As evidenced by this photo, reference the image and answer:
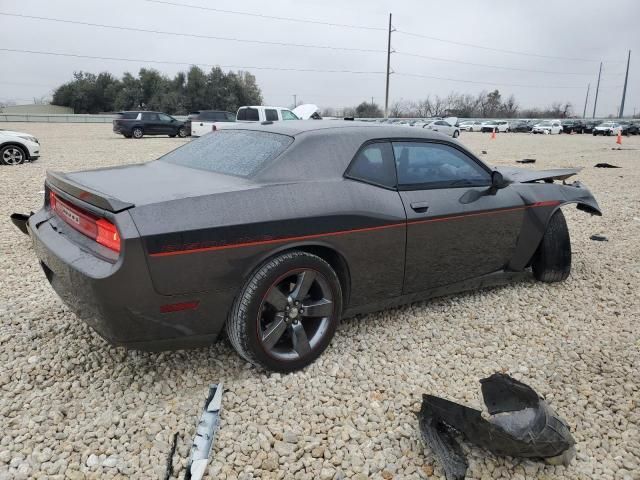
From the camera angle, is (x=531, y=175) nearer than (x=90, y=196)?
No

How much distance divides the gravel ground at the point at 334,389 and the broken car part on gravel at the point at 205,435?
5cm

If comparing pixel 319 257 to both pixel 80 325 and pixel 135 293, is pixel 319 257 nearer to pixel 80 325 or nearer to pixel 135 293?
pixel 135 293

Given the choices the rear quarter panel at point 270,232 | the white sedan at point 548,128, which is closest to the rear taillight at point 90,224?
the rear quarter panel at point 270,232

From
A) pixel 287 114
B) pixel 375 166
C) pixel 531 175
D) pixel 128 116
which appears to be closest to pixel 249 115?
pixel 287 114

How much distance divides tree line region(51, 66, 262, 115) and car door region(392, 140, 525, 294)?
54.3 meters

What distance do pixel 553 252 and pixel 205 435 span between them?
131 inches

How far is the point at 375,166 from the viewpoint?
10.1ft

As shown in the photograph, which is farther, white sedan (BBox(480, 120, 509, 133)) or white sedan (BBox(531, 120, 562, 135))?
white sedan (BBox(480, 120, 509, 133))

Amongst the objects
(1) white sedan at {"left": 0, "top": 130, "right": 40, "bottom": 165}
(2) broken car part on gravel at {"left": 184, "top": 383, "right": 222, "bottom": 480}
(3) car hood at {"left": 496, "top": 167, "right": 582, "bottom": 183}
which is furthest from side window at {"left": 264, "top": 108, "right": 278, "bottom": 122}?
(2) broken car part on gravel at {"left": 184, "top": 383, "right": 222, "bottom": 480}

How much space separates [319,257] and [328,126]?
0.98 m

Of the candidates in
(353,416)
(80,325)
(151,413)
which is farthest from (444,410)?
(80,325)

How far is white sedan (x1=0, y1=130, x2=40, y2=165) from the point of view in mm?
10820

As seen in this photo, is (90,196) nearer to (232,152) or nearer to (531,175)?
(232,152)

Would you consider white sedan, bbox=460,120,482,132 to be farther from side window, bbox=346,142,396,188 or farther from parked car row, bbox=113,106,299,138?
side window, bbox=346,142,396,188
